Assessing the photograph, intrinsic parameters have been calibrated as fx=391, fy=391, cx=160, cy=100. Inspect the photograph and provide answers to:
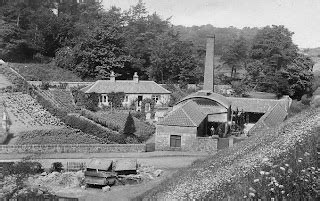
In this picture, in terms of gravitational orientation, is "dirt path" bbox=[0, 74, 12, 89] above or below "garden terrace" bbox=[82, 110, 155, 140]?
above

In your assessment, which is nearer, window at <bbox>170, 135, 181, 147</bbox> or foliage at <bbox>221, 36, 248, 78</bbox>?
window at <bbox>170, 135, 181, 147</bbox>

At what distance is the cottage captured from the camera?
48.1 metres

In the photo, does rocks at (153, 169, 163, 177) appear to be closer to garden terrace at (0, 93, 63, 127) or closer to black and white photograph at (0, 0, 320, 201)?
black and white photograph at (0, 0, 320, 201)

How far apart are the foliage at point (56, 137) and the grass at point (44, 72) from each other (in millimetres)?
23560

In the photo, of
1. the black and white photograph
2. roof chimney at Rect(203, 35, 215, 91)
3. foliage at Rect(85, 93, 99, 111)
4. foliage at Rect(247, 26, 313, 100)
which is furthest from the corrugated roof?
foliage at Rect(247, 26, 313, 100)

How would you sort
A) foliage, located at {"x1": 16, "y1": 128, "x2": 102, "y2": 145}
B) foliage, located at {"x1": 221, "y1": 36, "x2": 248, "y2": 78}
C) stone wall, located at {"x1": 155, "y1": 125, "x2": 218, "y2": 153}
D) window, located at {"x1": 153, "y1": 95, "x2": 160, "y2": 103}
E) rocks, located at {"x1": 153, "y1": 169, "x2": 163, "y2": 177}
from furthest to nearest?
foliage, located at {"x1": 221, "y1": 36, "x2": 248, "y2": 78} → window, located at {"x1": 153, "y1": 95, "x2": 160, "y2": 103} → foliage, located at {"x1": 16, "y1": 128, "x2": 102, "y2": 145} → stone wall, located at {"x1": 155, "y1": 125, "x2": 218, "y2": 153} → rocks, located at {"x1": 153, "y1": 169, "x2": 163, "y2": 177}

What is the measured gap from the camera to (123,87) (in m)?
49.2

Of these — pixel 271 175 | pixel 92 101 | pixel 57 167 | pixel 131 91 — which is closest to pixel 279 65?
pixel 131 91

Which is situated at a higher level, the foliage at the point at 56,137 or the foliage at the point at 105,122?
the foliage at the point at 105,122

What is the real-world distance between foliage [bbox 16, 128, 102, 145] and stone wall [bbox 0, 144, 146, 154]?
4.68 feet

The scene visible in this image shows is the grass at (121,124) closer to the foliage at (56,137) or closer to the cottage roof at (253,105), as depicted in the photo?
the foliage at (56,137)

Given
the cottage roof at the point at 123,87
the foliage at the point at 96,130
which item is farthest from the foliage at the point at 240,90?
the foliage at the point at 96,130

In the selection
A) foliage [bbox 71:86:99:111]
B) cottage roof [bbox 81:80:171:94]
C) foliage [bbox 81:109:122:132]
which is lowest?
foliage [bbox 81:109:122:132]

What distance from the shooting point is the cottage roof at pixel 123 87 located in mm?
48103
